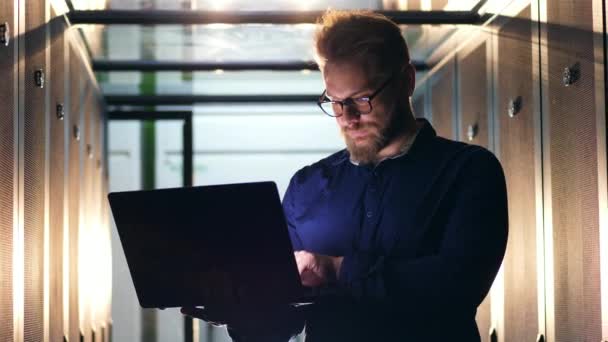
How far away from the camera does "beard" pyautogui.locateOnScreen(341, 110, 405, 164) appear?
2137mm

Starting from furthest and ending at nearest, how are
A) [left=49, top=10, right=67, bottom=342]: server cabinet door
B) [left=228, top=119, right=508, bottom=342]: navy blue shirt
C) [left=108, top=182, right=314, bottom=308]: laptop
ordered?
[left=49, top=10, right=67, bottom=342]: server cabinet door
[left=228, top=119, right=508, bottom=342]: navy blue shirt
[left=108, top=182, right=314, bottom=308]: laptop

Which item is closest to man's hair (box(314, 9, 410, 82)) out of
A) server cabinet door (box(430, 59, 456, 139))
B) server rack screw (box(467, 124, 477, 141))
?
server rack screw (box(467, 124, 477, 141))

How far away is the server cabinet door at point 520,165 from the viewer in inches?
168

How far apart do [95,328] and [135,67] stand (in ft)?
6.08

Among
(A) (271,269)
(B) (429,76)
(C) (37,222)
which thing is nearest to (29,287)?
(C) (37,222)

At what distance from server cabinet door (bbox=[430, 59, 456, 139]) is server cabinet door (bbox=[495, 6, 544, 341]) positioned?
1132mm

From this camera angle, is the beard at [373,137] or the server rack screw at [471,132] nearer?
the beard at [373,137]

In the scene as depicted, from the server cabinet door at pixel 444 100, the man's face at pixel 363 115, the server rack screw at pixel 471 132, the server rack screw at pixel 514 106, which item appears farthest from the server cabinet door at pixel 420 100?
the man's face at pixel 363 115

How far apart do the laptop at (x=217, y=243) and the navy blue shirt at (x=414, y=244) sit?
111 millimetres

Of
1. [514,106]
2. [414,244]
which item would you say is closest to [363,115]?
[414,244]

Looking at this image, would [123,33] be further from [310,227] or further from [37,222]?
[310,227]

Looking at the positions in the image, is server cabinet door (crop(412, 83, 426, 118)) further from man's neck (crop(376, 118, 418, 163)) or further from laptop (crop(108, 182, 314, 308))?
laptop (crop(108, 182, 314, 308))

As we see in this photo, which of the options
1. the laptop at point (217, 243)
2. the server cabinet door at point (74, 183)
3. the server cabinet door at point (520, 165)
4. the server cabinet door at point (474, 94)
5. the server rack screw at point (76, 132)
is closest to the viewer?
the laptop at point (217, 243)

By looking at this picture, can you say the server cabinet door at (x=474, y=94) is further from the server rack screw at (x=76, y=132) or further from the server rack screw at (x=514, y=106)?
the server rack screw at (x=76, y=132)
